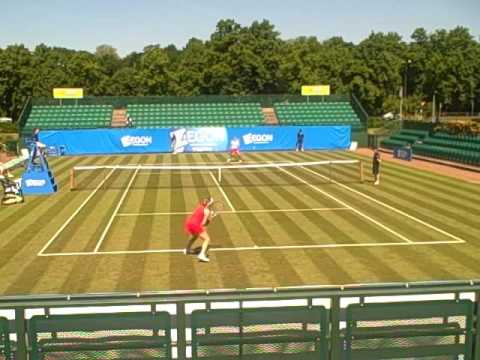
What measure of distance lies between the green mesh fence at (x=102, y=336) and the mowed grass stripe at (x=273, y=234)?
8594 millimetres

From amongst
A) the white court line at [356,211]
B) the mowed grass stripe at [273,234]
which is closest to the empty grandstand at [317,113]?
the white court line at [356,211]

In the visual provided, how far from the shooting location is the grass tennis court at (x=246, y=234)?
14.7m

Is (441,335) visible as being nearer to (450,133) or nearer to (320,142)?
(450,133)

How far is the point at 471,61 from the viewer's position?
339 feet

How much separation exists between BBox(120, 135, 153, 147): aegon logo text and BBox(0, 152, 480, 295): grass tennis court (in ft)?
60.8

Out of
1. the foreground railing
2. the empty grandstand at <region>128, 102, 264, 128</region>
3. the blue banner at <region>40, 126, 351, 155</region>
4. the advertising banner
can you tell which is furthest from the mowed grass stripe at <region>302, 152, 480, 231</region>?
the advertising banner

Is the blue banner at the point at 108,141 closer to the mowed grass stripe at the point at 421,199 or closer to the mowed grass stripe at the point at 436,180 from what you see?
the mowed grass stripe at the point at 436,180

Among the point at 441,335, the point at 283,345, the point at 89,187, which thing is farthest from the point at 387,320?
the point at 89,187

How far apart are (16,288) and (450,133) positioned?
Answer: 134ft

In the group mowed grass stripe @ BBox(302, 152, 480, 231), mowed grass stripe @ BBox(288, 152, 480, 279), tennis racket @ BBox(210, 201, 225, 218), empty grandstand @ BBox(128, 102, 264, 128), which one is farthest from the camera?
empty grandstand @ BBox(128, 102, 264, 128)

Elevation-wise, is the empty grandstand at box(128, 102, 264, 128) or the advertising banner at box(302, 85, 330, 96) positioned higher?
the advertising banner at box(302, 85, 330, 96)

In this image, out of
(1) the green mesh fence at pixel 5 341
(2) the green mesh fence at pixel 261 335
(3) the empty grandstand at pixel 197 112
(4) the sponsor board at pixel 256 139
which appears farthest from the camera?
(3) the empty grandstand at pixel 197 112

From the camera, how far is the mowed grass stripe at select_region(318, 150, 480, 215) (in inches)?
974

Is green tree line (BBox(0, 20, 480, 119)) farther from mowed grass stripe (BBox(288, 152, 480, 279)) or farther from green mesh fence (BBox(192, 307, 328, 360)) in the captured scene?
green mesh fence (BBox(192, 307, 328, 360))
